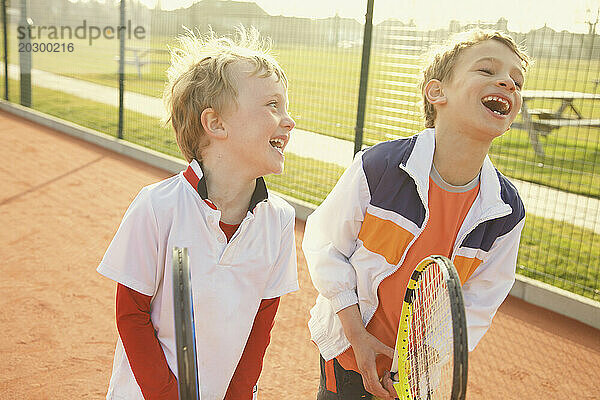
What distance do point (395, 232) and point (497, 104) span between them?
47 centimetres

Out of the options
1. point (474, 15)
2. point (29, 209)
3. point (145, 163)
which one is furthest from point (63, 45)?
point (474, 15)

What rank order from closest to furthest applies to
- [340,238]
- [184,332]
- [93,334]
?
[184,332] < [340,238] < [93,334]

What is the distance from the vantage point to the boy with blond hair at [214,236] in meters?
1.72

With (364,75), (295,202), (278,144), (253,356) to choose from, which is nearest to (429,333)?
(253,356)

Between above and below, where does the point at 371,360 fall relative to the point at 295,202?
above

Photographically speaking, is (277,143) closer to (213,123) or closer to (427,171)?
(213,123)

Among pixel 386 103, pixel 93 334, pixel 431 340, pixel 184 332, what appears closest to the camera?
pixel 184 332

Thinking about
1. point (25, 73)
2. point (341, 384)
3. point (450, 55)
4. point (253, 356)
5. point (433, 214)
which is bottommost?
point (341, 384)

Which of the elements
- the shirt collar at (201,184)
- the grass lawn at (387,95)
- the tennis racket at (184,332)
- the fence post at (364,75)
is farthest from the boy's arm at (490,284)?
the fence post at (364,75)

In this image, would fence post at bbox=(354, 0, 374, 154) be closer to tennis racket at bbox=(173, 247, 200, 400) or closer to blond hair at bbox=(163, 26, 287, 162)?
blond hair at bbox=(163, 26, 287, 162)

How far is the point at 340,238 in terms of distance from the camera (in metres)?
2.02

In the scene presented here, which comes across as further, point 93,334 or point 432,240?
point 93,334

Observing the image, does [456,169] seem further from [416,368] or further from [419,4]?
[419,4]

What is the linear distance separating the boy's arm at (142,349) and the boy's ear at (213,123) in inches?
18.9
